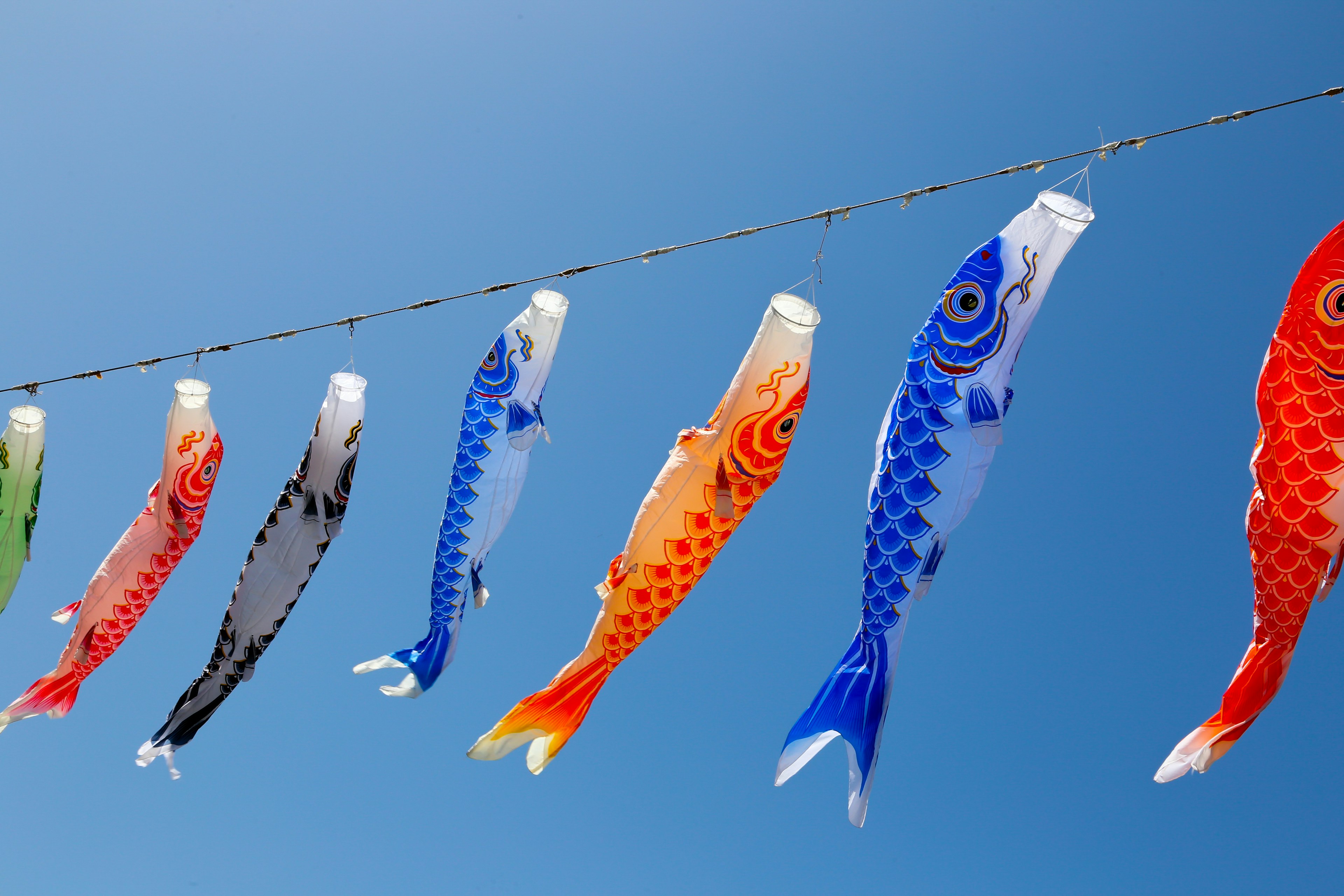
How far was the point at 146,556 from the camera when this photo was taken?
548 cm

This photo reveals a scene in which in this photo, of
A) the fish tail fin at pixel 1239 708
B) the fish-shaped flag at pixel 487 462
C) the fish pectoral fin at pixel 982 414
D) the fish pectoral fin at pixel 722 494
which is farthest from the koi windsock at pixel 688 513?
the fish tail fin at pixel 1239 708

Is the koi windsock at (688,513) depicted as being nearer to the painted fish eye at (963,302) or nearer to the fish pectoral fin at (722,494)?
the fish pectoral fin at (722,494)

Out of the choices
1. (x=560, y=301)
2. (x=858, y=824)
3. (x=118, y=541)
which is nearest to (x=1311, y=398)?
(x=858, y=824)

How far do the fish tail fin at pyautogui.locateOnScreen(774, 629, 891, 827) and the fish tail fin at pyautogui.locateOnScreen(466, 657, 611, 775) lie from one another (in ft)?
3.11

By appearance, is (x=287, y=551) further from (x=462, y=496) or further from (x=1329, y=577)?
(x=1329, y=577)

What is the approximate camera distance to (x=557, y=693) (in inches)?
158

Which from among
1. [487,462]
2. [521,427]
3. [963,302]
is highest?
[963,302]

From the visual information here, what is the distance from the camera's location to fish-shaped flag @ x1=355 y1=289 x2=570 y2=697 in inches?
192

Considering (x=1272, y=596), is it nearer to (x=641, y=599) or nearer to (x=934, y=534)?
(x=934, y=534)

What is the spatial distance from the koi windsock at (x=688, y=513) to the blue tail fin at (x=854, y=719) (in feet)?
2.42

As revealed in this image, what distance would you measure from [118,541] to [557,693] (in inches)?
120

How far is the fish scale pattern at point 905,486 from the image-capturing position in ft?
11.1

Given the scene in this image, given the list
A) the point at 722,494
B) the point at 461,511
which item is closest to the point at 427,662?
the point at 461,511

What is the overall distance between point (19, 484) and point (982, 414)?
530 cm
